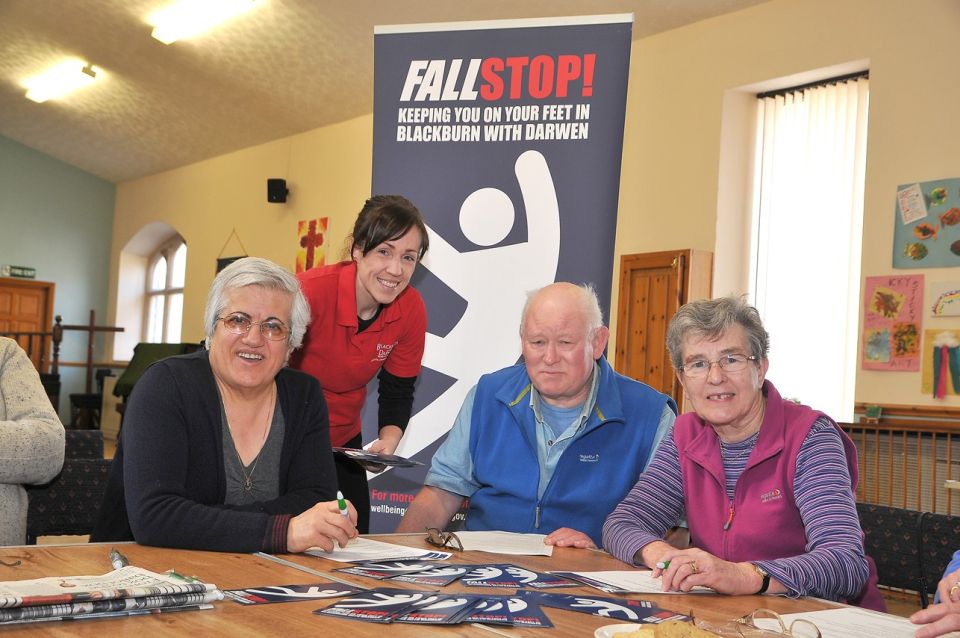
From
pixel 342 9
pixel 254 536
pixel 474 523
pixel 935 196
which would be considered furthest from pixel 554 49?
pixel 342 9

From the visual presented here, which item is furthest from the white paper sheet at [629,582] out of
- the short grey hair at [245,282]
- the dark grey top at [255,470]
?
the short grey hair at [245,282]

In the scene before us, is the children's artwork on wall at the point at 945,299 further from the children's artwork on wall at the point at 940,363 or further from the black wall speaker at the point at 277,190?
the black wall speaker at the point at 277,190

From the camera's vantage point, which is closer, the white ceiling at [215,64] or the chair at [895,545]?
the chair at [895,545]

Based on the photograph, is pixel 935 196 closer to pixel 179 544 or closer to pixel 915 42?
pixel 915 42

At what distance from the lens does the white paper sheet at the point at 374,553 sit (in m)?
1.89

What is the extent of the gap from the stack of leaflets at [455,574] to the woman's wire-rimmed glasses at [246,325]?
61 cm

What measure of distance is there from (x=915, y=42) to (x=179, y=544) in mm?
5848

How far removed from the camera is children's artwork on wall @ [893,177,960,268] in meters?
5.93

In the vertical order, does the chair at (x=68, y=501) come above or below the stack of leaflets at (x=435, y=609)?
below

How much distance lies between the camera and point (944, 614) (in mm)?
1439

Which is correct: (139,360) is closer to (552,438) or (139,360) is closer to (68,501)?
(68,501)

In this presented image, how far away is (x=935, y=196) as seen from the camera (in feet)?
19.7

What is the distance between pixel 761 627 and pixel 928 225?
5.33 m

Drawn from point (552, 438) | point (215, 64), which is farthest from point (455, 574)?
point (215, 64)
